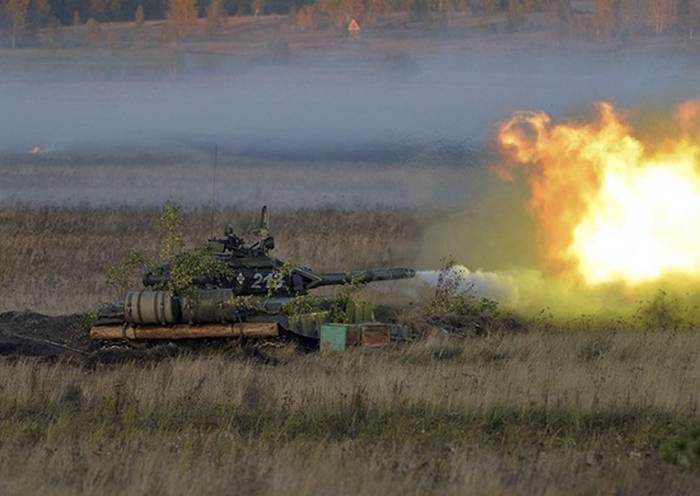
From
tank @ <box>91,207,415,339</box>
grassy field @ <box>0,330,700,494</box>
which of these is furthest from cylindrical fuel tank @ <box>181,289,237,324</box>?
grassy field @ <box>0,330,700,494</box>

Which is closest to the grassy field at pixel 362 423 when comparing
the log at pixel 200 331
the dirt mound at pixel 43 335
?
the log at pixel 200 331

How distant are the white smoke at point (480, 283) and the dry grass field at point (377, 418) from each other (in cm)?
258

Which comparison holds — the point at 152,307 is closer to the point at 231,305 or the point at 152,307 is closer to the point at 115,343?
the point at 115,343

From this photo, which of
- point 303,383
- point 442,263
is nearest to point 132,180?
point 442,263

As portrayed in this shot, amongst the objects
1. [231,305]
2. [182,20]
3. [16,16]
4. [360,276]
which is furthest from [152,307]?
[16,16]

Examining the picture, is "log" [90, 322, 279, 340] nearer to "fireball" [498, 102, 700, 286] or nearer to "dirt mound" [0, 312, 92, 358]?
"dirt mound" [0, 312, 92, 358]

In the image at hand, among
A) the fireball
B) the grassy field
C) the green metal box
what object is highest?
the fireball

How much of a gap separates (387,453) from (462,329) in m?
10.4

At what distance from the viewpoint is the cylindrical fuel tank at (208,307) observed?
2544 cm

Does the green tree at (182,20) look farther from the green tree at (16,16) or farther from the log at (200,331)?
the log at (200,331)

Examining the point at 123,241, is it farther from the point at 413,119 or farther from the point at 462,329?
the point at 413,119

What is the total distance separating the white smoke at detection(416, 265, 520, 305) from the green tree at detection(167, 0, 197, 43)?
3333 inches

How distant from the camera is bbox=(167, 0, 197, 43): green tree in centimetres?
11519

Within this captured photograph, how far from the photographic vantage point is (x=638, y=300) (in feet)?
101
